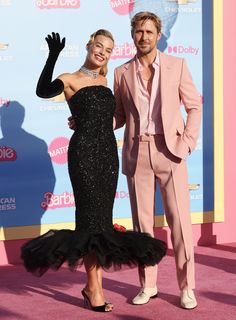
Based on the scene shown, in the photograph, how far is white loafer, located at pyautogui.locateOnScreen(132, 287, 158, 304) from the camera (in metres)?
4.99

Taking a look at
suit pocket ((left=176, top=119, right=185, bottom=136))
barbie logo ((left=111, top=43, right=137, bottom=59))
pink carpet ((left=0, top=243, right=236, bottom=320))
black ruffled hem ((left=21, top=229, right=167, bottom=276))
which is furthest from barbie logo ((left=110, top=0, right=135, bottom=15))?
black ruffled hem ((left=21, top=229, right=167, bottom=276))

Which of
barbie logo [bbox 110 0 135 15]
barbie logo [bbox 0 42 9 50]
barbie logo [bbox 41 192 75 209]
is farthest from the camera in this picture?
barbie logo [bbox 110 0 135 15]

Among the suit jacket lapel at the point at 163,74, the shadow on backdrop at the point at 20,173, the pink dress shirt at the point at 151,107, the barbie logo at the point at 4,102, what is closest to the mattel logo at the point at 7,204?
the shadow on backdrop at the point at 20,173

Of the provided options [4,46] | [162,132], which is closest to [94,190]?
[162,132]

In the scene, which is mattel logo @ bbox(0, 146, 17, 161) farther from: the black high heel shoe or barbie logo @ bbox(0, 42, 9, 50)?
the black high heel shoe

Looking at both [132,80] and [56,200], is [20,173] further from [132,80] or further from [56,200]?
[132,80]

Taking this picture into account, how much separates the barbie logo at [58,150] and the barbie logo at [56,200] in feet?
0.97

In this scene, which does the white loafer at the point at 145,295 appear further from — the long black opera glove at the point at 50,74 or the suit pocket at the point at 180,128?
the long black opera glove at the point at 50,74

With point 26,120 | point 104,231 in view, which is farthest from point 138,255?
point 26,120

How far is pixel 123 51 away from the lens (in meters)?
6.65

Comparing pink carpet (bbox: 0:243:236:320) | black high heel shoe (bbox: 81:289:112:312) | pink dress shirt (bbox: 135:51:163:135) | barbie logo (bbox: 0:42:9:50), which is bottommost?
pink carpet (bbox: 0:243:236:320)

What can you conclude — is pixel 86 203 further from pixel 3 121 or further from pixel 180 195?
pixel 3 121

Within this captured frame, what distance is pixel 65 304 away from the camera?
16.5ft

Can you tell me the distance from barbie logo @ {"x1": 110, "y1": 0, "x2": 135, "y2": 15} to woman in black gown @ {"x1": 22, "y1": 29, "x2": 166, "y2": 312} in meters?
1.84
